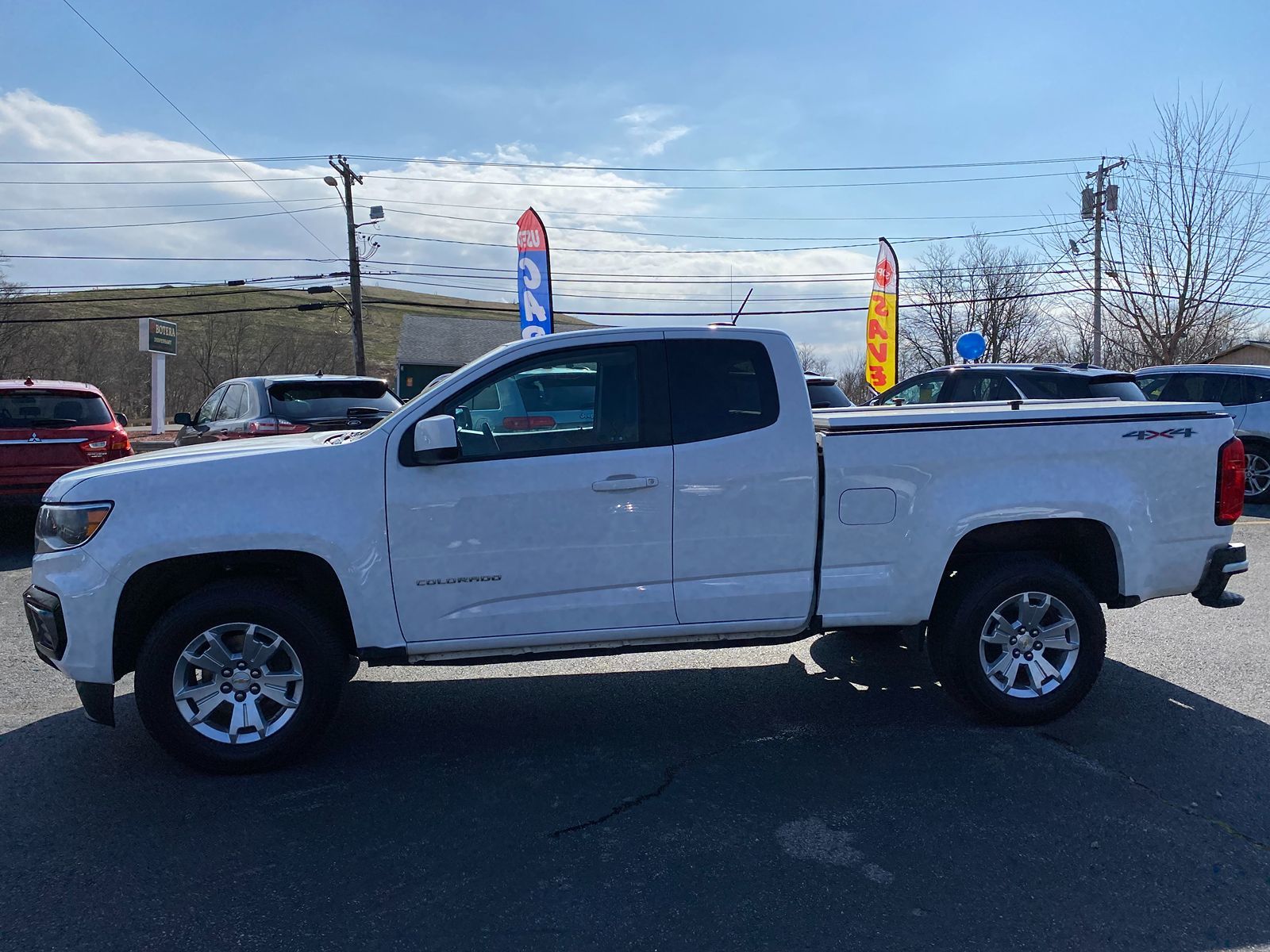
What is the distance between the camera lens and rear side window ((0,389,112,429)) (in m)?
A: 9.89

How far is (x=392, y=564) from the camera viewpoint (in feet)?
13.8

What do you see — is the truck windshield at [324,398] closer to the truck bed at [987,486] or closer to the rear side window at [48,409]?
the rear side window at [48,409]

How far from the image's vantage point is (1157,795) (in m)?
3.92

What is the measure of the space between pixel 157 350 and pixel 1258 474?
36.6m

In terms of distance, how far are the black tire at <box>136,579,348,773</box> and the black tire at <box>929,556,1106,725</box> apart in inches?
117

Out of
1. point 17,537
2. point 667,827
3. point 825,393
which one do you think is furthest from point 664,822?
point 17,537

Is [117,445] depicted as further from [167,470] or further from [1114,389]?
[1114,389]

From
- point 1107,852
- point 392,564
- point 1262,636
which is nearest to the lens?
point 1107,852

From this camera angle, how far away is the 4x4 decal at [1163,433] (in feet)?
15.3

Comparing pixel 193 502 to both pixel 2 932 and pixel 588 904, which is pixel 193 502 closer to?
pixel 2 932

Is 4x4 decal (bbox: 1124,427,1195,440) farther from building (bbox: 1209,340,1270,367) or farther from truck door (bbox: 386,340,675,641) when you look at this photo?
building (bbox: 1209,340,1270,367)

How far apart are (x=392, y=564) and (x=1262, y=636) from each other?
5787mm

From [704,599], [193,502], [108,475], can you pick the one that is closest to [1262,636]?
[704,599]

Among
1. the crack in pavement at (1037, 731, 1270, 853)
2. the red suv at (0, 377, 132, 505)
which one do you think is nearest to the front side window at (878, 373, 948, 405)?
the crack in pavement at (1037, 731, 1270, 853)
